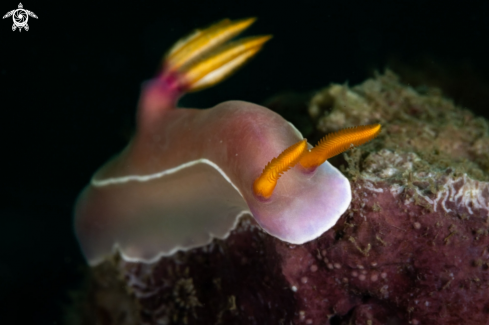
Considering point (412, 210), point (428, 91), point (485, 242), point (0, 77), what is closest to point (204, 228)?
point (412, 210)

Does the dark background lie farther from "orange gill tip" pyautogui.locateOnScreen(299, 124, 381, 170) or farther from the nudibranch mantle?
"orange gill tip" pyautogui.locateOnScreen(299, 124, 381, 170)

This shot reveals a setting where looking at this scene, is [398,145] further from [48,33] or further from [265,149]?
[48,33]

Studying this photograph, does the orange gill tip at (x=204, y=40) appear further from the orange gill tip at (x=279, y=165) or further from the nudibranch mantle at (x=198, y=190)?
the orange gill tip at (x=279, y=165)

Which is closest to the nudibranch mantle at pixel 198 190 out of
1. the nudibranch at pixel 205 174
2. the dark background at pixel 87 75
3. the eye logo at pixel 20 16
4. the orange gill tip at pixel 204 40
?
the nudibranch at pixel 205 174

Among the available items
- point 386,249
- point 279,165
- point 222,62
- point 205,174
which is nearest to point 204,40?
point 222,62

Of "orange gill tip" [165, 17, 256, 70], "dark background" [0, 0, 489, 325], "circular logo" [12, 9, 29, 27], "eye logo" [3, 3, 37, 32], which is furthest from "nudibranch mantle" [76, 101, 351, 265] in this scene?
"circular logo" [12, 9, 29, 27]

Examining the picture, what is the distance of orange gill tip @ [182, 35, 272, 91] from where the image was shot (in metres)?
2.67

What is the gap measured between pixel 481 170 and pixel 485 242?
2.61 feet

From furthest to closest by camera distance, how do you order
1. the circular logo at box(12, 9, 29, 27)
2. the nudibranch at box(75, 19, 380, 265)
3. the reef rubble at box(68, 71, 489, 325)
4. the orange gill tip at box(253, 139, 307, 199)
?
the circular logo at box(12, 9, 29, 27) < the reef rubble at box(68, 71, 489, 325) < the nudibranch at box(75, 19, 380, 265) < the orange gill tip at box(253, 139, 307, 199)

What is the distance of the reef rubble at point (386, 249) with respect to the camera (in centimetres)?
181

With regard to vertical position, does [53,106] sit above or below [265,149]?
below

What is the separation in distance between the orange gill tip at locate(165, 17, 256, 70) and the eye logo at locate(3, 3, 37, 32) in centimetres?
580

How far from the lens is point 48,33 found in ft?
24.4

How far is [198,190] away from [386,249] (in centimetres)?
134
